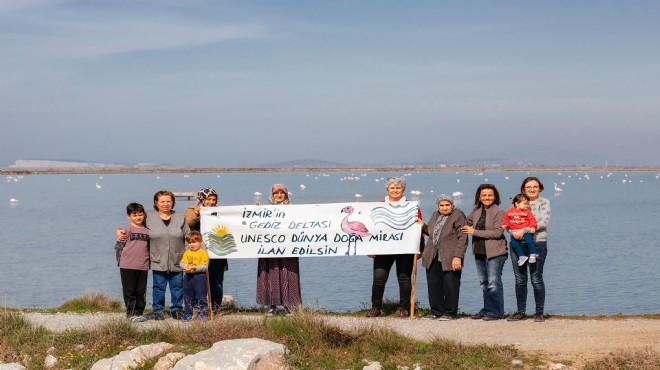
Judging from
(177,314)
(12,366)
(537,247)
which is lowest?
(12,366)

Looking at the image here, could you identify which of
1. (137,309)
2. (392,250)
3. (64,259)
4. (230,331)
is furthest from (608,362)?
(64,259)

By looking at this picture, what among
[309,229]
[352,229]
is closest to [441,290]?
[352,229]

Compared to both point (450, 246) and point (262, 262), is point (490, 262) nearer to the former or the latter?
point (450, 246)

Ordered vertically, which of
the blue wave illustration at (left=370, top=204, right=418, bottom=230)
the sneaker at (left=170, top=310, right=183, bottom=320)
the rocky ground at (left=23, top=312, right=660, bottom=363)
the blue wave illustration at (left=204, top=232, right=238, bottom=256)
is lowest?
the rocky ground at (left=23, top=312, right=660, bottom=363)

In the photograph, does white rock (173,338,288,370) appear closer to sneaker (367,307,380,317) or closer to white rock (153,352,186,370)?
white rock (153,352,186,370)

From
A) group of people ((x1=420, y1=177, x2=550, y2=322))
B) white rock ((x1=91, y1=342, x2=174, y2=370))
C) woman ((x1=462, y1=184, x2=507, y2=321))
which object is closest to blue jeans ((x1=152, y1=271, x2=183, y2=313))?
white rock ((x1=91, y1=342, x2=174, y2=370))

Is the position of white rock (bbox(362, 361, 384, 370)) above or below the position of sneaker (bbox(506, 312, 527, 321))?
below

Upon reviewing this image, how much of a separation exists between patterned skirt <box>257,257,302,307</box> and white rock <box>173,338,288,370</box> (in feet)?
7.90

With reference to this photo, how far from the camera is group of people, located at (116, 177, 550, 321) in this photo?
11.6 meters

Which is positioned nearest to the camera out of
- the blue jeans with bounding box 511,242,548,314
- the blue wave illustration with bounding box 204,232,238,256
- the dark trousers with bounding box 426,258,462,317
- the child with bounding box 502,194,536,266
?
the child with bounding box 502,194,536,266

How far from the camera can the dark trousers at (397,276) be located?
12.1 meters

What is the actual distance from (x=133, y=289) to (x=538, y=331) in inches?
236

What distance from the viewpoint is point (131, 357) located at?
9.85 meters

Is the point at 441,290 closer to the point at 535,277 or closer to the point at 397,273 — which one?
the point at 397,273
